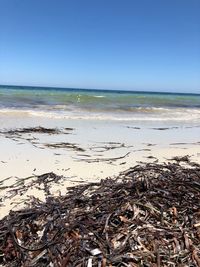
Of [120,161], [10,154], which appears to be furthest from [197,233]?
[10,154]

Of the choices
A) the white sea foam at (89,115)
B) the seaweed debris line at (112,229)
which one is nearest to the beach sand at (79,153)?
the seaweed debris line at (112,229)

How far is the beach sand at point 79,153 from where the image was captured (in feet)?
15.4

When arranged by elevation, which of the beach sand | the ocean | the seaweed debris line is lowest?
the ocean

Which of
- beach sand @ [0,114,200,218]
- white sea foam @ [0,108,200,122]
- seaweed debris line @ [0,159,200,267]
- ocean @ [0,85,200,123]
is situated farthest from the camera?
ocean @ [0,85,200,123]

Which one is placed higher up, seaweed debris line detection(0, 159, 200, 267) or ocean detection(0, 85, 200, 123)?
seaweed debris line detection(0, 159, 200, 267)

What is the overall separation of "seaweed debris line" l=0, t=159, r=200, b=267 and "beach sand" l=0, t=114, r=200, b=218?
28.6 inches

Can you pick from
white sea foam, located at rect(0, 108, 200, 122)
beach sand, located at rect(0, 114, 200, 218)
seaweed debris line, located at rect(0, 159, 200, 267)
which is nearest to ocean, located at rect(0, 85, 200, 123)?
white sea foam, located at rect(0, 108, 200, 122)

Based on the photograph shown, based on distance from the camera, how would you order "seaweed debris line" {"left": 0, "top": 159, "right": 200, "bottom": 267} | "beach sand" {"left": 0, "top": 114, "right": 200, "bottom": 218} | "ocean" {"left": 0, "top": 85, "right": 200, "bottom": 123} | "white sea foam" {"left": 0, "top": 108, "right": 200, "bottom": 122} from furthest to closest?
"ocean" {"left": 0, "top": 85, "right": 200, "bottom": 123}
"white sea foam" {"left": 0, "top": 108, "right": 200, "bottom": 122}
"beach sand" {"left": 0, "top": 114, "right": 200, "bottom": 218}
"seaweed debris line" {"left": 0, "top": 159, "right": 200, "bottom": 267}

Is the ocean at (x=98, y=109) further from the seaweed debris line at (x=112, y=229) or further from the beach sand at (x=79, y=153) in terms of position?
the seaweed debris line at (x=112, y=229)

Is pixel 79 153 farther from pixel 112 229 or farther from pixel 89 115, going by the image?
pixel 89 115

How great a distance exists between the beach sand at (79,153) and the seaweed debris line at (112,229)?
726 mm

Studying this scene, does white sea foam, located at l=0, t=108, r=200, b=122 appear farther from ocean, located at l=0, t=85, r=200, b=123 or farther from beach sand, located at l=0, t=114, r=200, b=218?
beach sand, located at l=0, t=114, r=200, b=218

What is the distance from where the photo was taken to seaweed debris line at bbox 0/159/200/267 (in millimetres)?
2459

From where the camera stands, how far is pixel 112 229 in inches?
110
